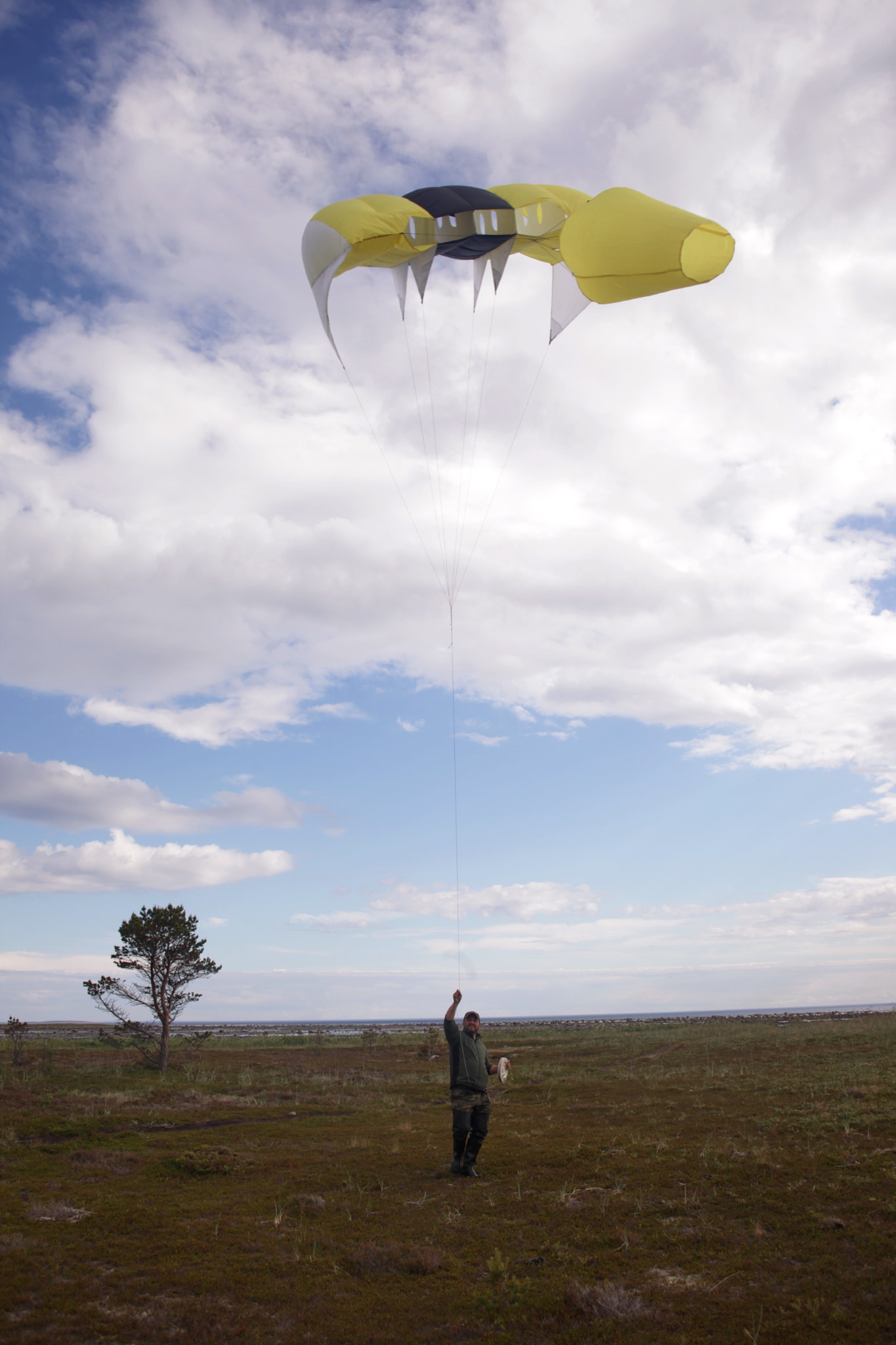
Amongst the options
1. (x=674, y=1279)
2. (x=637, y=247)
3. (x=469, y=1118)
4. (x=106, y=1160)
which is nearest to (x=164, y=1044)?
(x=106, y=1160)

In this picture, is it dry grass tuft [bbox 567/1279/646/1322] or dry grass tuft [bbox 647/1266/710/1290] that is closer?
dry grass tuft [bbox 567/1279/646/1322]

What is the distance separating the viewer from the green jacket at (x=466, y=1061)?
9641 millimetres

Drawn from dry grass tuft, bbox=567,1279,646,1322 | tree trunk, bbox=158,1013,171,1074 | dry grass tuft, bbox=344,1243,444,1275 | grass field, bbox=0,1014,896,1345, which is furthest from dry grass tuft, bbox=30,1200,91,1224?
tree trunk, bbox=158,1013,171,1074

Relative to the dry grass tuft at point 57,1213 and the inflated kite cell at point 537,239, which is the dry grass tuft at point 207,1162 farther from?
the inflated kite cell at point 537,239

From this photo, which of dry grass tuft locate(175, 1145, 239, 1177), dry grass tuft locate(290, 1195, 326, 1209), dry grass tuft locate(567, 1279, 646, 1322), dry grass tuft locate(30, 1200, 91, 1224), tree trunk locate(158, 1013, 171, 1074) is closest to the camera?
dry grass tuft locate(567, 1279, 646, 1322)

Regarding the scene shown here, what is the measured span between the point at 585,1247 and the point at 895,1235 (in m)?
2.51

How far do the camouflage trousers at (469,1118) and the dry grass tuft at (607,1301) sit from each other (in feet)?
13.3

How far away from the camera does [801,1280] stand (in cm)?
551

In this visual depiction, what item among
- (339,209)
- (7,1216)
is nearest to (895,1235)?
(7,1216)

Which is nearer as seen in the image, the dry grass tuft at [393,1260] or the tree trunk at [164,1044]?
the dry grass tuft at [393,1260]

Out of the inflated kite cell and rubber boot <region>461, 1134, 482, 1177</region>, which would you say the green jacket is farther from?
the inflated kite cell

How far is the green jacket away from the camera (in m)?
9.64

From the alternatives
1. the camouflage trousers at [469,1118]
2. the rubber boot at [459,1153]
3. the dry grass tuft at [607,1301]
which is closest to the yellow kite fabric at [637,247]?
the camouflage trousers at [469,1118]

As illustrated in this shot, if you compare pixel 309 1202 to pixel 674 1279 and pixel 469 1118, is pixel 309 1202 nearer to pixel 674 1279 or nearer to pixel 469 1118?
pixel 469 1118
